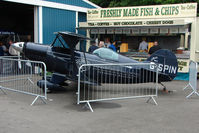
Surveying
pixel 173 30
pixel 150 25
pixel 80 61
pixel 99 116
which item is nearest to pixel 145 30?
pixel 150 25

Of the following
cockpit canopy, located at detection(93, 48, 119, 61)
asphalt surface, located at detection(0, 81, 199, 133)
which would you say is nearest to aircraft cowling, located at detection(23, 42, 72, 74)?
asphalt surface, located at detection(0, 81, 199, 133)

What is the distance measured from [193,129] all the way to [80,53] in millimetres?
4860

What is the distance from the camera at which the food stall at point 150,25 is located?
12.0 m

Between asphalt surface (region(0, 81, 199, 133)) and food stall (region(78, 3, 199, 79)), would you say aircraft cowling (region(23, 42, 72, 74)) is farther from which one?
food stall (region(78, 3, 199, 79))

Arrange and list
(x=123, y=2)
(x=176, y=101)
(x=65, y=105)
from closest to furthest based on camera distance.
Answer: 1. (x=65, y=105)
2. (x=176, y=101)
3. (x=123, y=2)

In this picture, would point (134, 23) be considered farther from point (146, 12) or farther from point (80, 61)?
point (80, 61)

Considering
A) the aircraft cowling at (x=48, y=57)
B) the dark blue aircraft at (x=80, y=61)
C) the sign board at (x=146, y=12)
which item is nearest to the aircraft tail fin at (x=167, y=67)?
the dark blue aircraft at (x=80, y=61)

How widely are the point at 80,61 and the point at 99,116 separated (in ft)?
9.76

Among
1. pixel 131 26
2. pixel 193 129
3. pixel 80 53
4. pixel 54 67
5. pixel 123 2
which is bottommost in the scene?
pixel 193 129

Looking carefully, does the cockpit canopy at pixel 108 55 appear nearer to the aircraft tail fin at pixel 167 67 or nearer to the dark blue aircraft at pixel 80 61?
the dark blue aircraft at pixel 80 61

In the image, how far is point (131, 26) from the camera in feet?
43.8

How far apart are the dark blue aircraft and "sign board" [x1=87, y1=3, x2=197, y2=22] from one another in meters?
5.26

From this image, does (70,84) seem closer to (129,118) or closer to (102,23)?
(129,118)

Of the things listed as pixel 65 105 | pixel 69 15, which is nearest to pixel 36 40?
pixel 69 15
